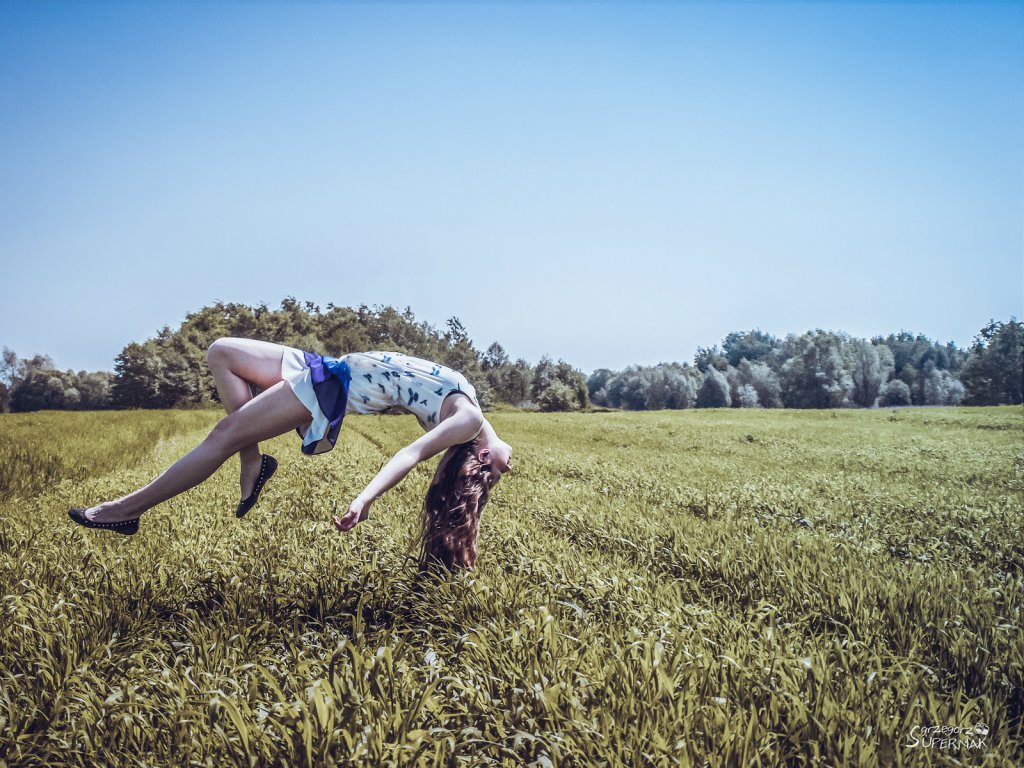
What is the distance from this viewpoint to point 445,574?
3.97 metres

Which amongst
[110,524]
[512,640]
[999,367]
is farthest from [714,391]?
[110,524]

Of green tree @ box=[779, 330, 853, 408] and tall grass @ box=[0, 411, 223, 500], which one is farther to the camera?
green tree @ box=[779, 330, 853, 408]

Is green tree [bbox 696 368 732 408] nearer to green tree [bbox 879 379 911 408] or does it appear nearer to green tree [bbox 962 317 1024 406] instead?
green tree [bbox 879 379 911 408]

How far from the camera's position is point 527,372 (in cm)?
9725

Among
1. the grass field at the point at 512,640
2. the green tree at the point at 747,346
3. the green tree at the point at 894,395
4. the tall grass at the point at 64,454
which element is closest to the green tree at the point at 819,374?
the green tree at the point at 894,395

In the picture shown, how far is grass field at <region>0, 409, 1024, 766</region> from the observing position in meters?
2.37

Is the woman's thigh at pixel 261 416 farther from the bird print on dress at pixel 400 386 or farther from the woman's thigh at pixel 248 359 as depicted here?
the bird print on dress at pixel 400 386

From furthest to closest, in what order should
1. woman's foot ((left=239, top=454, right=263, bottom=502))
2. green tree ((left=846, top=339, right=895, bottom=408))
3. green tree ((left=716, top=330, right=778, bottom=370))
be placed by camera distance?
green tree ((left=716, top=330, right=778, bottom=370)), green tree ((left=846, top=339, right=895, bottom=408)), woman's foot ((left=239, top=454, right=263, bottom=502))

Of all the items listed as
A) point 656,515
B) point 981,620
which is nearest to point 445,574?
point 981,620

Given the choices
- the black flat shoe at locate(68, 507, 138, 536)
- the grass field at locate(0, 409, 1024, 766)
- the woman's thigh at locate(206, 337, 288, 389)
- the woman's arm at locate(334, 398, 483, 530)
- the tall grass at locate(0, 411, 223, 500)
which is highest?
the woman's thigh at locate(206, 337, 288, 389)

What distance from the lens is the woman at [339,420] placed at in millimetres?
3639

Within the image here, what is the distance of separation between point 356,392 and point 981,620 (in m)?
4.40

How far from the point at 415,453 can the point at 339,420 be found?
0.64 metres

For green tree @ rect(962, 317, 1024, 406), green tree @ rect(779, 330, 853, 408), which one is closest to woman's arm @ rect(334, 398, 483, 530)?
green tree @ rect(962, 317, 1024, 406)
